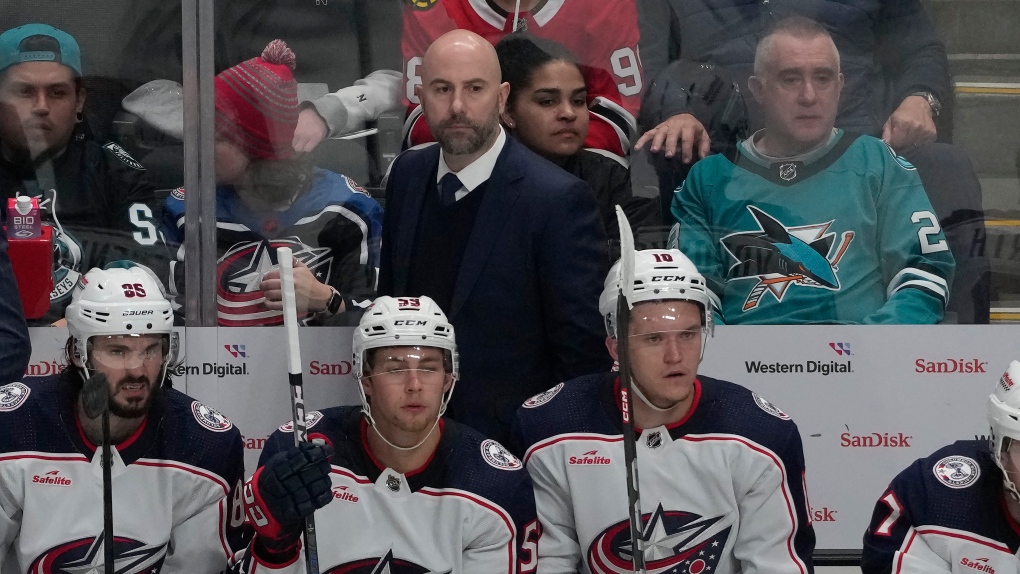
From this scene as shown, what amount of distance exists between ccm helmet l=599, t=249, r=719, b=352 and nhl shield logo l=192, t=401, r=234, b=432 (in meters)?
0.85

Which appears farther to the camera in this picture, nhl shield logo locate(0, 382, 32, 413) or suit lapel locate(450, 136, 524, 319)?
suit lapel locate(450, 136, 524, 319)

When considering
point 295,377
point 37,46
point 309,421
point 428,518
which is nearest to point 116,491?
point 309,421

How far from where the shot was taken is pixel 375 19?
11.3ft

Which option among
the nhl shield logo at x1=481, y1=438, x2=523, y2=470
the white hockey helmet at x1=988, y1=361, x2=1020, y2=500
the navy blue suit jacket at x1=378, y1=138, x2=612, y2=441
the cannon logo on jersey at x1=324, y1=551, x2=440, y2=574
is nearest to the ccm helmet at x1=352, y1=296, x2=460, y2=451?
the nhl shield logo at x1=481, y1=438, x2=523, y2=470

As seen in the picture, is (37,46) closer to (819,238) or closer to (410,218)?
(410,218)

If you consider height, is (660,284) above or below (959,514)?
above

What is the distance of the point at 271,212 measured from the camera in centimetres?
342

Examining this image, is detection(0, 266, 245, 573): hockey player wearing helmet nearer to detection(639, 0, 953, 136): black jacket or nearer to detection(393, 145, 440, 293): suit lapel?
detection(393, 145, 440, 293): suit lapel

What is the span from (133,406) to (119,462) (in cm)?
12

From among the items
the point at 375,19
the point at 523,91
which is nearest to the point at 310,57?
the point at 375,19

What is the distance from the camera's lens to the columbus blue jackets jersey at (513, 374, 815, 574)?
2.77 meters

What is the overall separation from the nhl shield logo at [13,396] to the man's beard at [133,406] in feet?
0.63

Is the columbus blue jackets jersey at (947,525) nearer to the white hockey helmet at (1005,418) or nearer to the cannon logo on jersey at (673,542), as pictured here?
the white hockey helmet at (1005,418)

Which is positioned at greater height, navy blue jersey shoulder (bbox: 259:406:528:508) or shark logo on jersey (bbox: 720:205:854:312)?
shark logo on jersey (bbox: 720:205:854:312)
